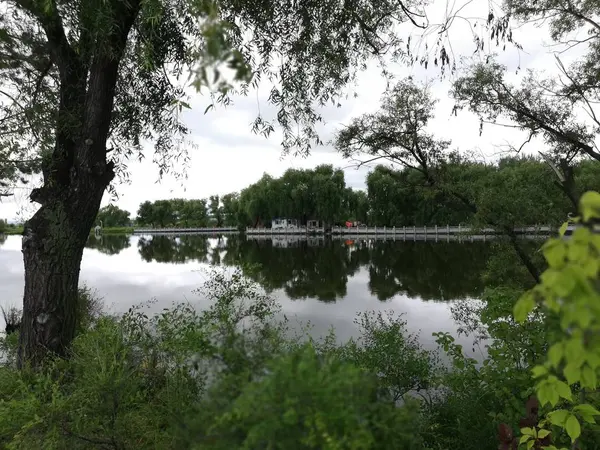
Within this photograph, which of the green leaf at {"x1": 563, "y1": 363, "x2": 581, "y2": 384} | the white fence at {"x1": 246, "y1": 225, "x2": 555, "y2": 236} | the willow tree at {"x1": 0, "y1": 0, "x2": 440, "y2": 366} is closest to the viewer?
the green leaf at {"x1": 563, "y1": 363, "x2": 581, "y2": 384}

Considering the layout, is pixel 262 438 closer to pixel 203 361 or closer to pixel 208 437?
pixel 208 437

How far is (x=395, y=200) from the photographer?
185 feet

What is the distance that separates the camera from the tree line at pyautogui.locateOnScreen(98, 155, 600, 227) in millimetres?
10047

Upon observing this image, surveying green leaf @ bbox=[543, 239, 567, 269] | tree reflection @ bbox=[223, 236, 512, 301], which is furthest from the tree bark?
tree reflection @ bbox=[223, 236, 512, 301]

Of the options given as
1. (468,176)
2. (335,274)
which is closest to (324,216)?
(335,274)

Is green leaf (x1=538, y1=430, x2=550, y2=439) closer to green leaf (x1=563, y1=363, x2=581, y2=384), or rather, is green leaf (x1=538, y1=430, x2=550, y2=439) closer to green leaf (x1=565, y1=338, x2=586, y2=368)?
green leaf (x1=563, y1=363, x2=581, y2=384)

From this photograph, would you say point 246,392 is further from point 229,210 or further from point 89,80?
point 229,210

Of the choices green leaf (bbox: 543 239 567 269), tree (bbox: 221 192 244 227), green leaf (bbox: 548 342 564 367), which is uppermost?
tree (bbox: 221 192 244 227)

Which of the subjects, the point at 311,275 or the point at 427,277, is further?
the point at 311,275

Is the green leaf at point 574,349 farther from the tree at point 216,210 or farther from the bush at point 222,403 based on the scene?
the tree at point 216,210

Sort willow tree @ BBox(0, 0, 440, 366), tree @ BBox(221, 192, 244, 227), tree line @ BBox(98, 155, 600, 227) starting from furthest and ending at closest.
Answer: tree @ BBox(221, 192, 244, 227)
tree line @ BBox(98, 155, 600, 227)
willow tree @ BBox(0, 0, 440, 366)

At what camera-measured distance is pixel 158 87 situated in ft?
20.8

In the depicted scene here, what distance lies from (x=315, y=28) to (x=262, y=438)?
5.67 metres

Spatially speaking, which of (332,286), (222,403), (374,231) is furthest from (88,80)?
(374,231)
